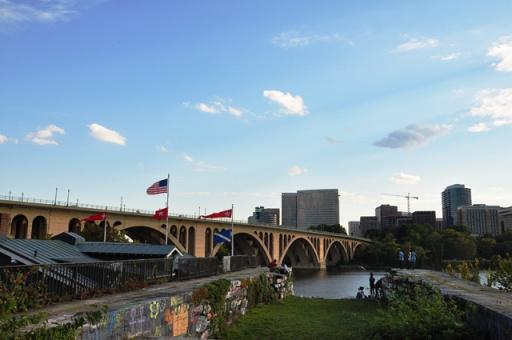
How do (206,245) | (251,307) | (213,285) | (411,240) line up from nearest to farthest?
(213,285), (251,307), (206,245), (411,240)

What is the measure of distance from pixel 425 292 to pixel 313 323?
4.31 meters

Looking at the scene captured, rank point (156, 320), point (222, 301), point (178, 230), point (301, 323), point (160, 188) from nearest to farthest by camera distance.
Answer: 1. point (156, 320)
2. point (222, 301)
3. point (301, 323)
4. point (160, 188)
5. point (178, 230)

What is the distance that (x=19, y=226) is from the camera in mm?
51812

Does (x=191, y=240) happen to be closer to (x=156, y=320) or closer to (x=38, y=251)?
(x=38, y=251)

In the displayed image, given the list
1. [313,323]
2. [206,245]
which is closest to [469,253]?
[206,245]

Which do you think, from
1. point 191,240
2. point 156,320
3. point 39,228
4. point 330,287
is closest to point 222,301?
point 156,320

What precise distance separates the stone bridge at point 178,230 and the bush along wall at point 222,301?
113 ft

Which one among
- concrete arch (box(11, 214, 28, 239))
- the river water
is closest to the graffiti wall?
the river water

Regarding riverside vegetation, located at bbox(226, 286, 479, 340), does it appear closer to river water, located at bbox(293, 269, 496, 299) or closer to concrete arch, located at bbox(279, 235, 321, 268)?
river water, located at bbox(293, 269, 496, 299)

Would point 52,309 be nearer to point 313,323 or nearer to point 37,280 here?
point 37,280

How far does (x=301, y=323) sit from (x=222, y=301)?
2.94 meters

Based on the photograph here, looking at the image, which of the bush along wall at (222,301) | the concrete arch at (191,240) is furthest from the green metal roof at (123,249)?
the concrete arch at (191,240)

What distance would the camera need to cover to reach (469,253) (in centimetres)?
12288

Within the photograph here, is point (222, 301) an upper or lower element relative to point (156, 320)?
lower
